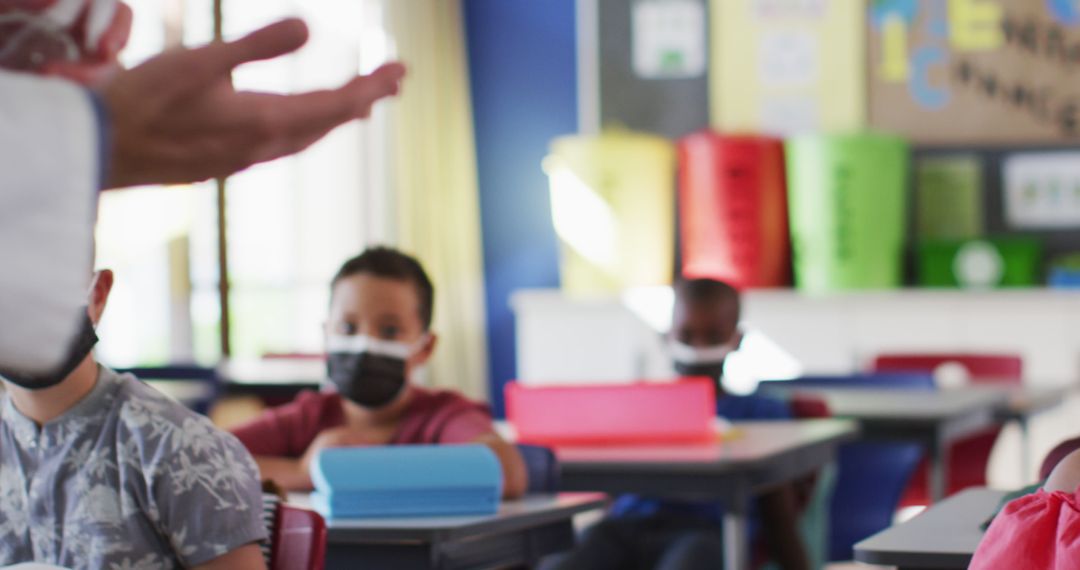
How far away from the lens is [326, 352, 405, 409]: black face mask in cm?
272

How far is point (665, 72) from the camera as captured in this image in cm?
Result: 679

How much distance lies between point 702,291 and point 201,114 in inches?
121

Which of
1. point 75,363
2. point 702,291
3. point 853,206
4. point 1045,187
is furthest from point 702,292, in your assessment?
point 1045,187

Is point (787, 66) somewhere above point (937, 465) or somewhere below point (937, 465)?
above

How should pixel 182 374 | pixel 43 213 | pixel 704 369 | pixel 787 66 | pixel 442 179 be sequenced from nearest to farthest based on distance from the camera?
pixel 43 213 < pixel 704 369 < pixel 182 374 < pixel 787 66 < pixel 442 179

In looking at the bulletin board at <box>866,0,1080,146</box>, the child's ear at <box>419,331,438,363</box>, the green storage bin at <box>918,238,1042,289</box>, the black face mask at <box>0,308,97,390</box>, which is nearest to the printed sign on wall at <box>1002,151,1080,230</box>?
the bulletin board at <box>866,0,1080,146</box>

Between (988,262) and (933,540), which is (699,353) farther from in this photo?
(988,262)

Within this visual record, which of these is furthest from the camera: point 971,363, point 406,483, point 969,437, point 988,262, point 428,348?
point 988,262

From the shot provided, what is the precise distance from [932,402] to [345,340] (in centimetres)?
168

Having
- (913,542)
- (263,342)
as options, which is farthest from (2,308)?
(263,342)

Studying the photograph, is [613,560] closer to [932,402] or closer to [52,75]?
[932,402]

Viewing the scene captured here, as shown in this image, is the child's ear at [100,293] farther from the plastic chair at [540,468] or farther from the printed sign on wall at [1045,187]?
the printed sign on wall at [1045,187]

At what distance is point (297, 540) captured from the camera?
5.93 feet

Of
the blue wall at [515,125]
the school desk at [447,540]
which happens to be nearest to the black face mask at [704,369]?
the school desk at [447,540]
